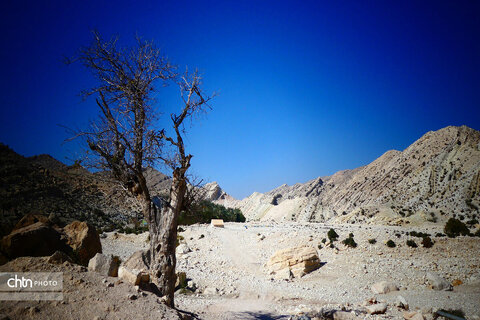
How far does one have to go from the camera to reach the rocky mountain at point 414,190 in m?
36.8

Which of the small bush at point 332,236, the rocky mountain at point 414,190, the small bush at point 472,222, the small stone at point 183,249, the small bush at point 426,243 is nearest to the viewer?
the small bush at point 426,243

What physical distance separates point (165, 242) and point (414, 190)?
173 ft

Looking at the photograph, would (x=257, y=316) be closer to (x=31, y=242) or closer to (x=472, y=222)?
(x=31, y=242)

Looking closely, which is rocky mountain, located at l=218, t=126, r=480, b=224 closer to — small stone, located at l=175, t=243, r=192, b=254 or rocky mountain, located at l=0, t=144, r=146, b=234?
small stone, located at l=175, t=243, r=192, b=254

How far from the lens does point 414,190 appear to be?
48.1 meters

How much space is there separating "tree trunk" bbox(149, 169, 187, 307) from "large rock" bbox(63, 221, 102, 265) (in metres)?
7.10

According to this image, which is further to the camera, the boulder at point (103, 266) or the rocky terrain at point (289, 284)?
the boulder at point (103, 266)

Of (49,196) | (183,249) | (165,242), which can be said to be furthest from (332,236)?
(49,196)

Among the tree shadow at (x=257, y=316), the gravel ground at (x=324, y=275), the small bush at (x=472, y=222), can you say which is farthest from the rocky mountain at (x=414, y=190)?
the tree shadow at (x=257, y=316)

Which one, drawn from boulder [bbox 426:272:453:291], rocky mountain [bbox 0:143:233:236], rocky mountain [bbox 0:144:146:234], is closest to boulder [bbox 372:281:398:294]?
boulder [bbox 426:272:453:291]

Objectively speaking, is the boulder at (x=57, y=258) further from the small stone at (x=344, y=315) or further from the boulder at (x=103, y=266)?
the small stone at (x=344, y=315)

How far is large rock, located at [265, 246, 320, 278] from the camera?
1661 cm

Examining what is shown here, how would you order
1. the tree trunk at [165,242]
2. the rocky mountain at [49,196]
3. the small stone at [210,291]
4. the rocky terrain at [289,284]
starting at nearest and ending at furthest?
the rocky terrain at [289,284] < the tree trunk at [165,242] < the small stone at [210,291] < the rocky mountain at [49,196]

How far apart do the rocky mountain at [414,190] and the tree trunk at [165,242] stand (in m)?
35.4
